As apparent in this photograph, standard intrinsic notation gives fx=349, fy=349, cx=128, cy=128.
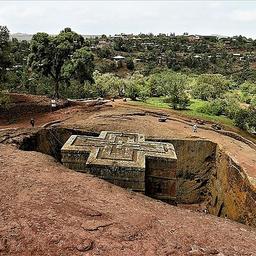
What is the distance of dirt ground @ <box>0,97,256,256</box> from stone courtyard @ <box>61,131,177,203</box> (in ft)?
2.73

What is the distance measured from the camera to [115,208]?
854 centimetres

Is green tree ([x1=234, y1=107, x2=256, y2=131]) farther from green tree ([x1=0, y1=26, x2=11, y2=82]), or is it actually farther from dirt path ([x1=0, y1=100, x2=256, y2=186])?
green tree ([x1=0, y1=26, x2=11, y2=82])

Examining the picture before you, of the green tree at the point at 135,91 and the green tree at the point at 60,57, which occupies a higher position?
the green tree at the point at 60,57

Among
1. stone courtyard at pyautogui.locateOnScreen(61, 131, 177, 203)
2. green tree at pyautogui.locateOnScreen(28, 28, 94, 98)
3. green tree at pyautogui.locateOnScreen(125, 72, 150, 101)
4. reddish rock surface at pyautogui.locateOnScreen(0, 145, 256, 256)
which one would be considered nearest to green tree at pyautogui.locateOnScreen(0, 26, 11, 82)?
green tree at pyautogui.locateOnScreen(28, 28, 94, 98)

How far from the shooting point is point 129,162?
38.2 feet

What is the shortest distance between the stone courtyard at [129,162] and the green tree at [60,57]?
34.5 feet

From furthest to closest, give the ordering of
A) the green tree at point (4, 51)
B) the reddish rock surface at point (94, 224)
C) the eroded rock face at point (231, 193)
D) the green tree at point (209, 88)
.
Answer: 1. the green tree at point (209, 88)
2. the green tree at point (4, 51)
3. the eroded rock face at point (231, 193)
4. the reddish rock surface at point (94, 224)

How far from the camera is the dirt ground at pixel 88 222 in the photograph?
6805 millimetres

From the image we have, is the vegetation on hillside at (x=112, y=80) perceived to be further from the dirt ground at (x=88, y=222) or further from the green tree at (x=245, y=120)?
the dirt ground at (x=88, y=222)

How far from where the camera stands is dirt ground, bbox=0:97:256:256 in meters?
6.80

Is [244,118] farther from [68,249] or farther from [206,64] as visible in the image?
[206,64]

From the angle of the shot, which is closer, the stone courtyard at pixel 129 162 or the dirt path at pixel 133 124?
the stone courtyard at pixel 129 162

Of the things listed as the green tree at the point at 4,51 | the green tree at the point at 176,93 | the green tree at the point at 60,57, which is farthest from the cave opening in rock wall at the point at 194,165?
the green tree at the point at 176,93

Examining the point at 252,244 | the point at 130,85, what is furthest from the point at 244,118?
the point at 252,244
